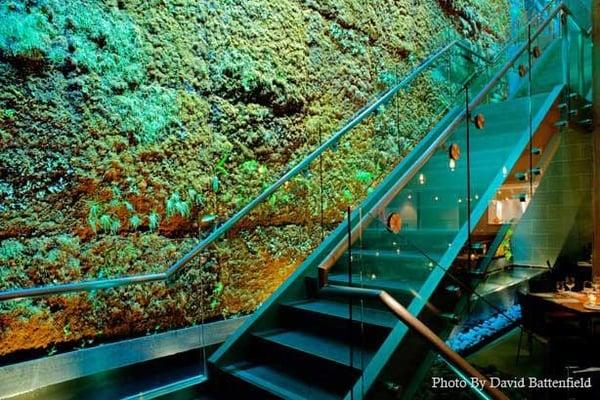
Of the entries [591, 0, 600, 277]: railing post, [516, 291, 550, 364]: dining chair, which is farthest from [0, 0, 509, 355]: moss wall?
[591, 0, 600, 277]: railing post

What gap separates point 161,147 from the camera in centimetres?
330

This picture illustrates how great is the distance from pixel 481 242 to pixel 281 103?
2.39 meters

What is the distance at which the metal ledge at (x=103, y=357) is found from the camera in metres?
2.53

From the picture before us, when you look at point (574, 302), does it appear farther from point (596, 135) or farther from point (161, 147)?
point (161, 147)

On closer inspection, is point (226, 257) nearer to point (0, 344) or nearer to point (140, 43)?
point (0, 344)

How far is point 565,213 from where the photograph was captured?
694 centimetres

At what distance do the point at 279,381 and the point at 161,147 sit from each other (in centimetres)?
211

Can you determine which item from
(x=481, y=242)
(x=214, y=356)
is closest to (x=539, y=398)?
(x=481, y=242)

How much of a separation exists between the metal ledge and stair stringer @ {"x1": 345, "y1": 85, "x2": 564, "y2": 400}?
5.23ft

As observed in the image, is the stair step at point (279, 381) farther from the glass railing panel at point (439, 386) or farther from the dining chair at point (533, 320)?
the dining chair at point (533, 320)

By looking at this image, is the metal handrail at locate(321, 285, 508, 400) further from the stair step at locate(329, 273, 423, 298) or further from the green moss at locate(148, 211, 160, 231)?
the green moss at locate(148, 211, 160, 231)

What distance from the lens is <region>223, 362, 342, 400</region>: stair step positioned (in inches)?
88.2

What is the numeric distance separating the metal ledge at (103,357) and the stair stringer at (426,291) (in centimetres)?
159

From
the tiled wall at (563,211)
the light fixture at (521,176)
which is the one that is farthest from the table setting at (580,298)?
the tiled wall at (563,211)
